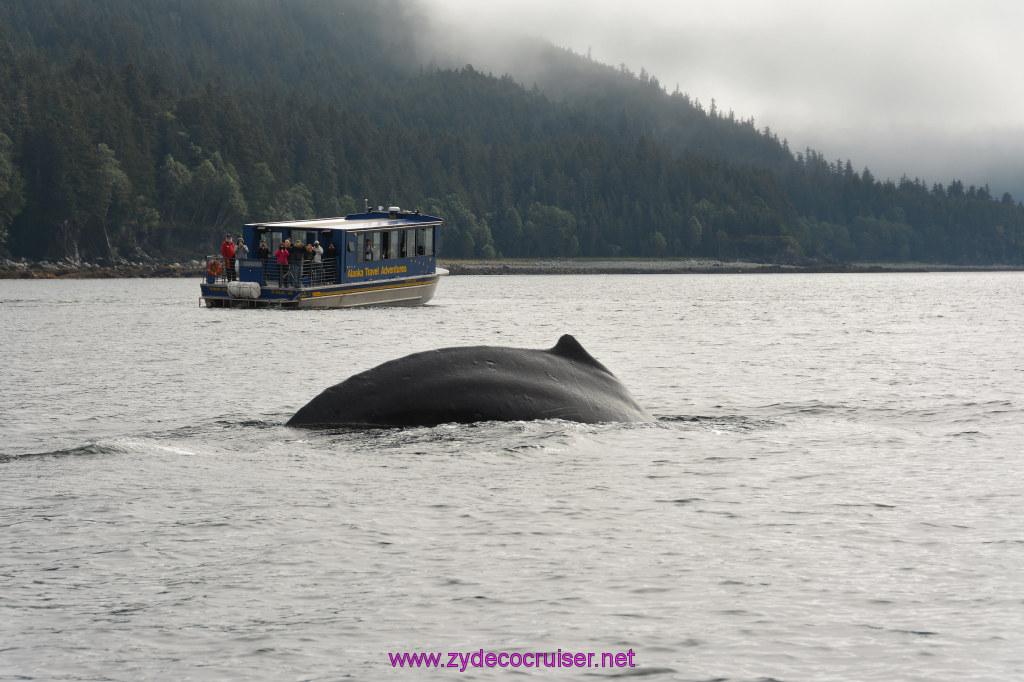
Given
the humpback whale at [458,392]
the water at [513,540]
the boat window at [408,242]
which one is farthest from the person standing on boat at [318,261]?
the humpback whale at [458,392]

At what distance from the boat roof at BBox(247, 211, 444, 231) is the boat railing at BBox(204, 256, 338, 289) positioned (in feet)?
6.29

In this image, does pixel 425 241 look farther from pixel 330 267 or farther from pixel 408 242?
pixel 330 267

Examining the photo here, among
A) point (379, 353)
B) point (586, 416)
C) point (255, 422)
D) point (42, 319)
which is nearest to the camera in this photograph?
point (586, 416)

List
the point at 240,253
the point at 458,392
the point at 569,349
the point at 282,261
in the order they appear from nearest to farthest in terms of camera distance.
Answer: the point at 458,392 < the point at 569,349 < the point at 282,261 < the point at 240,253

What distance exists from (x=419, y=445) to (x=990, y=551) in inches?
236

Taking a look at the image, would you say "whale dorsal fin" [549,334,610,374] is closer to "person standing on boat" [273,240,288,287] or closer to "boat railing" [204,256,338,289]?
"boat railing" [204,256,338,289]

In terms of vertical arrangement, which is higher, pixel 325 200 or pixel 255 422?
pixel 325 200

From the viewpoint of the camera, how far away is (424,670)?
6094 millimetres

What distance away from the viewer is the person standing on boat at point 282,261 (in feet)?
189

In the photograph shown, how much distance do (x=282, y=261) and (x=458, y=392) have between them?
46.7 m

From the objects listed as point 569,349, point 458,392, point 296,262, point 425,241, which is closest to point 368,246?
point 296,262

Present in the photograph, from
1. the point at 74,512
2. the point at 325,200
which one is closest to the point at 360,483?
the point at 74,512

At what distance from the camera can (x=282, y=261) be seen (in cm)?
5797

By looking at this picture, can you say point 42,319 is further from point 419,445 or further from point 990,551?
point 990,551
